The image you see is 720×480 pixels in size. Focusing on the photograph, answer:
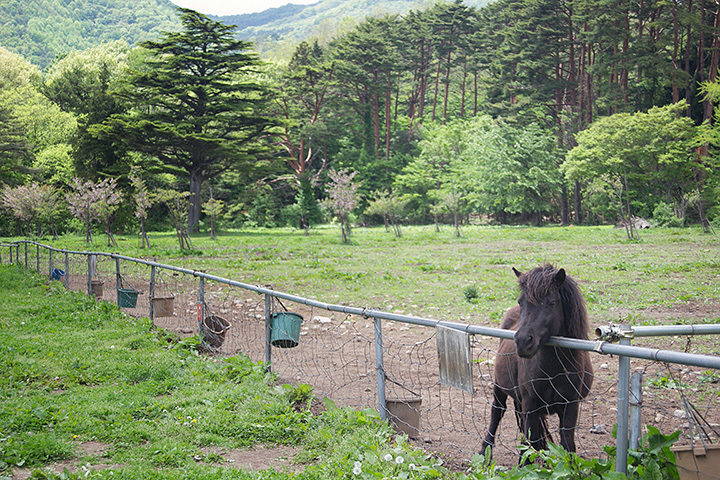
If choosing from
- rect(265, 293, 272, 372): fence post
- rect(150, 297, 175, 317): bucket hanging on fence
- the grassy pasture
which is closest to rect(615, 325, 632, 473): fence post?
rect(265, 293, 272, 372): fence post

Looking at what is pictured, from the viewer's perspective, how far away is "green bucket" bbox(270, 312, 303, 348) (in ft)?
19.1

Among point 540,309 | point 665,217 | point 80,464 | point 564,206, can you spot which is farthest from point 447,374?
point 564,206

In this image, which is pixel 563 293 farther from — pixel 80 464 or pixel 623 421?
pixel 80 464

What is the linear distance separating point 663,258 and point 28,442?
710 inches

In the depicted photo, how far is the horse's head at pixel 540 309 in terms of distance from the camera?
11.0 ft

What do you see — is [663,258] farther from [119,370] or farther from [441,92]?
[441,92]

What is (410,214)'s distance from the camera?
5394 cm

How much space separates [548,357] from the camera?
3.76m

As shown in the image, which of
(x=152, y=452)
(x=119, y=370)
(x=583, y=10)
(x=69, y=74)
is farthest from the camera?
(x=69, y=74)

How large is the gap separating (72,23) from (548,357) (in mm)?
160007

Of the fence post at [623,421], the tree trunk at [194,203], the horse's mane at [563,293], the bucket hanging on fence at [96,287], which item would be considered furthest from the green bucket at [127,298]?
the tree trunk at [194,203]

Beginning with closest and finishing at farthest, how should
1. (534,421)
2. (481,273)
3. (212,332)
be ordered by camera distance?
1. (534,421)
2. (212,332)
3. (481,273)

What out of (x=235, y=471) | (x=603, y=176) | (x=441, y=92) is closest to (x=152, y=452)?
(x=235, y=471)

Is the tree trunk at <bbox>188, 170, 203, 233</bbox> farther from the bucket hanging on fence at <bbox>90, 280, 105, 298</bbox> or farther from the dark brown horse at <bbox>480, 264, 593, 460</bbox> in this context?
the dark brown horse at <bbox>480, 264, 593, 460</bbox>
